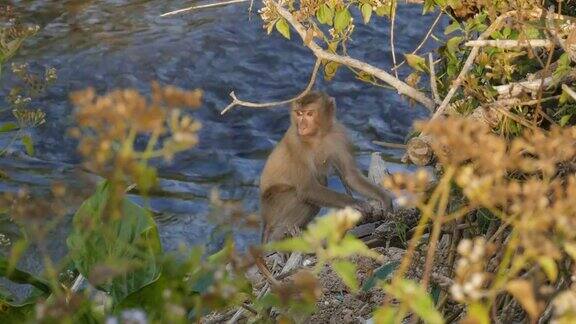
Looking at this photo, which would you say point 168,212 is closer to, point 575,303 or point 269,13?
point 269,13

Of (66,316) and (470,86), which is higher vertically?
(66,316)

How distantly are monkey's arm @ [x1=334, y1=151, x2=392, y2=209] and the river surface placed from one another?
5.62 feet

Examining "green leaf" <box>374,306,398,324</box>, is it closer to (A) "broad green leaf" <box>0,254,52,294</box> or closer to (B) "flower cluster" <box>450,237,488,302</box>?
(B) "flower cluster" <box>450,237,488,302</box>

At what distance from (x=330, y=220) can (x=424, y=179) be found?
0.20 meters

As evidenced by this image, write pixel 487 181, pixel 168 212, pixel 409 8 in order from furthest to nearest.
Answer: pixel 409 8
pixel 168 212
pixel 487 181

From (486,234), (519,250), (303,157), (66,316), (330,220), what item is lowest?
(303,157)

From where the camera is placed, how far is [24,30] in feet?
13.0

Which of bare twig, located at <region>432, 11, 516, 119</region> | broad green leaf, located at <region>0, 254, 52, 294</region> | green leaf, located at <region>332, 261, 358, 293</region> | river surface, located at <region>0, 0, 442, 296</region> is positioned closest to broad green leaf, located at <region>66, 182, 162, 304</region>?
broad green leaf, located at <region>0, 254, 52, 294</region>

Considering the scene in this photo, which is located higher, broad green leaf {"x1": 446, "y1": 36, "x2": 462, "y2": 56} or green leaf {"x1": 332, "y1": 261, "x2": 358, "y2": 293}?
green leaf {"x1": 332, "y1": 261, "x2": 358, "y2": 293}

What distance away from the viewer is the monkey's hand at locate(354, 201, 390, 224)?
19.7 feet

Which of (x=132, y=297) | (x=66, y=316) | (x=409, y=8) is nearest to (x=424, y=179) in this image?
(x=66, y=316)

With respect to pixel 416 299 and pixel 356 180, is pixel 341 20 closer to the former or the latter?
pixel 416 299

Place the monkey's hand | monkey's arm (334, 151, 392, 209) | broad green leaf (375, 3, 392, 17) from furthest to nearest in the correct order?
monkey's arm (334, 151, 392, 209) → the monkey's hand → broad green leaf (375, 3, 392, 17)

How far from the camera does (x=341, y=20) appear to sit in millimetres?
4691
